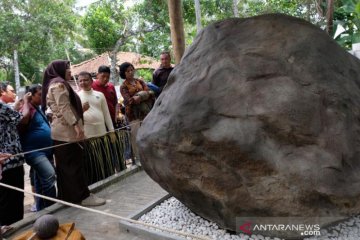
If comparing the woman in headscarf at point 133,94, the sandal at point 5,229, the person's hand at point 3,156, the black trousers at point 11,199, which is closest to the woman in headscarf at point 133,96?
the woman in headscarf at point 133,94

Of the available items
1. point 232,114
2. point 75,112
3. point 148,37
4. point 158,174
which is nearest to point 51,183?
point 75,112

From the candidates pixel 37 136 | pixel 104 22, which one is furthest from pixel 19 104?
pixel 104 22

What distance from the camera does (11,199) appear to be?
423cm

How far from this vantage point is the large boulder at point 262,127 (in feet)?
8.95

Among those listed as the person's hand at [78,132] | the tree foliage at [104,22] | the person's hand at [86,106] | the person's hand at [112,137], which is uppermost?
the tree foliage at [104,22]

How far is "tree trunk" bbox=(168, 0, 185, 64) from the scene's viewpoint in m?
6.20

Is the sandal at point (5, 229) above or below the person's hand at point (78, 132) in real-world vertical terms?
below

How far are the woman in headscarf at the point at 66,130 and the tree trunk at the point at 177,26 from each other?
2353mm

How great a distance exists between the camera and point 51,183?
14.9ft

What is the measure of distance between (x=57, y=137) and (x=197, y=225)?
6.63ft

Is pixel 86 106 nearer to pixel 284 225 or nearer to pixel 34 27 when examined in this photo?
pixel 284 225

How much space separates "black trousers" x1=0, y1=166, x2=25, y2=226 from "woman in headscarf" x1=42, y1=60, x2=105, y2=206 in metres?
0.48

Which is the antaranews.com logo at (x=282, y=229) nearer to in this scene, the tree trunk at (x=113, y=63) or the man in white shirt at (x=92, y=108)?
the man in white shirt at (x=92, y=108)

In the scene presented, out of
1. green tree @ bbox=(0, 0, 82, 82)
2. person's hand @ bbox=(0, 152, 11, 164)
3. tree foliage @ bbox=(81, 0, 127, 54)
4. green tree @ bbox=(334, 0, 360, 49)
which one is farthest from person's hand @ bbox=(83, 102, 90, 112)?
green tree @ bbox=(0, 0, 82, 82)
